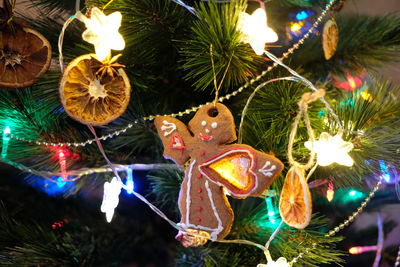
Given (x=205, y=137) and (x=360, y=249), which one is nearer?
(x=205, y=137)

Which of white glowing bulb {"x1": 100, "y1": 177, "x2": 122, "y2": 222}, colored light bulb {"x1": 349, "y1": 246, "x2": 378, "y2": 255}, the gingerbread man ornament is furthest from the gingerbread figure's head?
colored light bulb {"x1": 349, "y1": 246, "x2": 378, "y2": 255}

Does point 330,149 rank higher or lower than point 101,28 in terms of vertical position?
lower

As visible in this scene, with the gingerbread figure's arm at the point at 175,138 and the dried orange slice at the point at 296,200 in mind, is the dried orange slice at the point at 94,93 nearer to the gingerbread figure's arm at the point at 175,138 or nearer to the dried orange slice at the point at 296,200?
the gingerbread figure's arm at the point at 175,138

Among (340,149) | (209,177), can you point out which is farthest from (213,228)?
(340,149)

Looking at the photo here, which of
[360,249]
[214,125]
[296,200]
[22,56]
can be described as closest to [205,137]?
[214,125]

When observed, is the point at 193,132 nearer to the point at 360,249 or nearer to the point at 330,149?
the point at 330,149

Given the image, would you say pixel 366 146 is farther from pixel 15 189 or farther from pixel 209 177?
pixel 15 189
